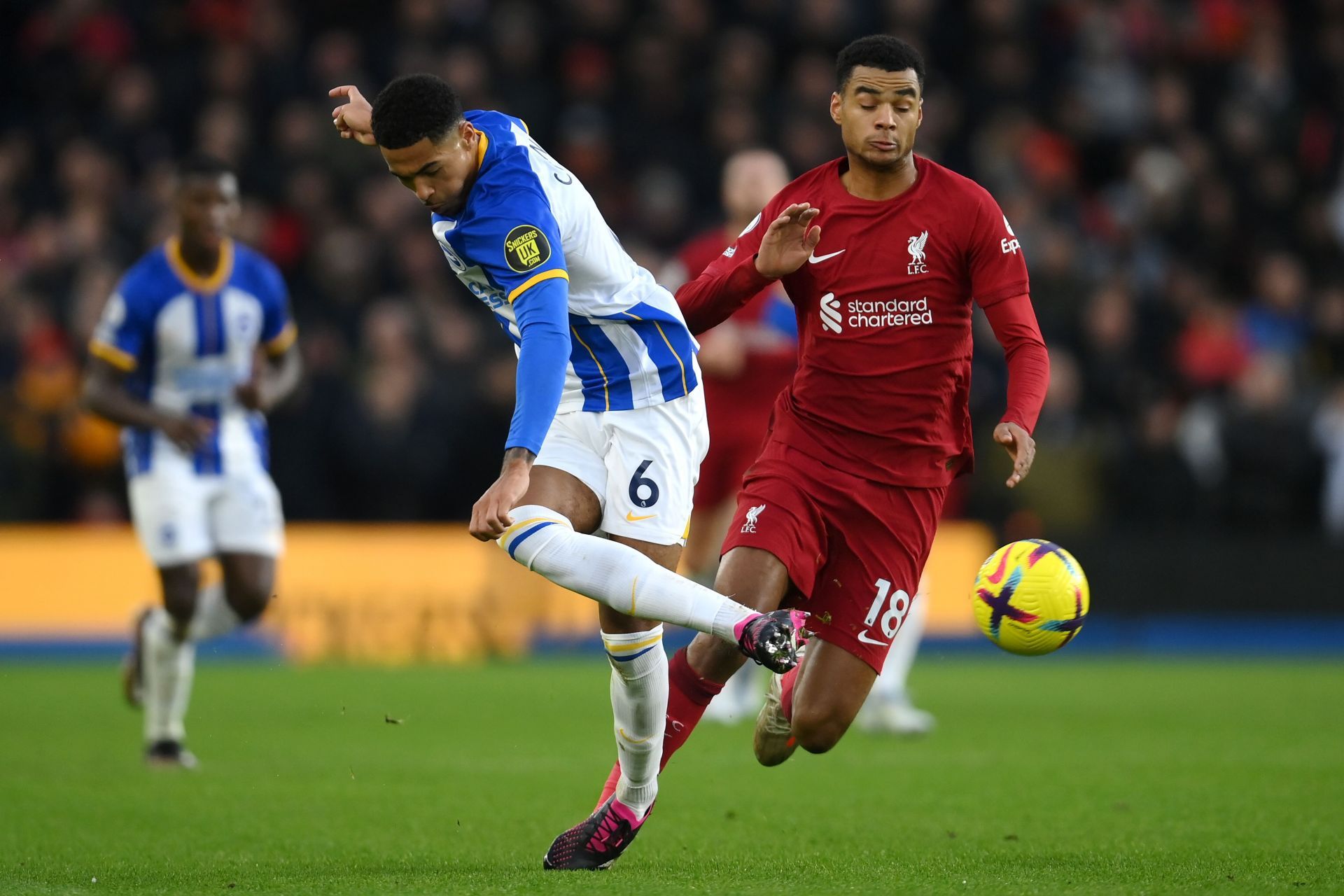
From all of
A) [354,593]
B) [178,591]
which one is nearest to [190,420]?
[178,591]

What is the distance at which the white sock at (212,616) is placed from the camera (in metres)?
8.45

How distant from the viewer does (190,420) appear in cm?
834

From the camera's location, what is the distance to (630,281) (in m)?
5.59

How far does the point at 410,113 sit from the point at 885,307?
166 cm

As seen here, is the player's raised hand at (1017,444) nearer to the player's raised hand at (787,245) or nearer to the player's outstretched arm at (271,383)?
the player's raised hand at (787,245)

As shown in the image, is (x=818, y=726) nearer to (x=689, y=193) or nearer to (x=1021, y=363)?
(x=1021, y=363)

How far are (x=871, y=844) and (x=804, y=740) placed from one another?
40 cm

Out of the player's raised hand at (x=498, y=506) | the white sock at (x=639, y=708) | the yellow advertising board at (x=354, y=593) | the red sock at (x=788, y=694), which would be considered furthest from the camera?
the yellow advertising board at (x=354, y=593)

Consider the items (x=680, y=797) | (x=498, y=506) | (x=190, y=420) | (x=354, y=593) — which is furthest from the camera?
(x=354, y=593)

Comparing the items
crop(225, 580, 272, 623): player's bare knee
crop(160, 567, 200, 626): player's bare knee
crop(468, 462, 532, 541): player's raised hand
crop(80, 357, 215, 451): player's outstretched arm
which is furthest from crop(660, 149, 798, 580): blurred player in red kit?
crop(468, 462, 532, 541): player's raised hand

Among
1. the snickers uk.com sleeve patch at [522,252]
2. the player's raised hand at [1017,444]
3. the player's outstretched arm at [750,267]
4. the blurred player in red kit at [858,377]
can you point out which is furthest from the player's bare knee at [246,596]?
the player's raised hand at [1017,444]

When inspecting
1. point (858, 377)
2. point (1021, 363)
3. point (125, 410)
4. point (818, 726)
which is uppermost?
point (1021, 363)

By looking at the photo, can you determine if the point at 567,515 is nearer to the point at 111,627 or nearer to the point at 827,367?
the point at 827,367

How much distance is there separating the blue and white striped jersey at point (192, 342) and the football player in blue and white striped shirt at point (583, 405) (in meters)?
2.94
